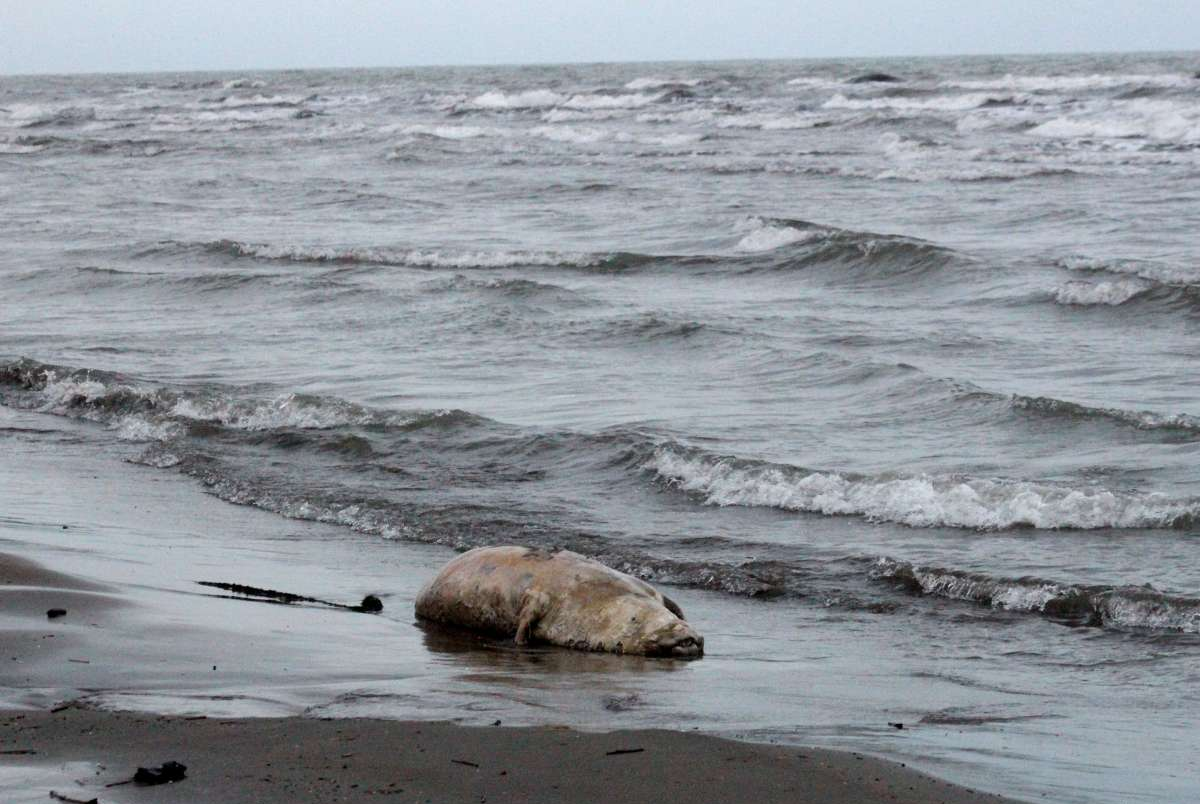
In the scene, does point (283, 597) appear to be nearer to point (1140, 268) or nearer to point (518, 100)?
point (1140, 268)

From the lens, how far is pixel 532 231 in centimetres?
2262

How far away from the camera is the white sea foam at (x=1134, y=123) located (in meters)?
35.7

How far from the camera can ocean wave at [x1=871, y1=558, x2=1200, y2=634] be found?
21.9ft

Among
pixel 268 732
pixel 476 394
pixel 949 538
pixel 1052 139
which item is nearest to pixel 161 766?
pixel 268 732

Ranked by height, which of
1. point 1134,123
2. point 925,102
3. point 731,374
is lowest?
point 731,374

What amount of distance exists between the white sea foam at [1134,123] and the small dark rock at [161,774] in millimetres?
33162

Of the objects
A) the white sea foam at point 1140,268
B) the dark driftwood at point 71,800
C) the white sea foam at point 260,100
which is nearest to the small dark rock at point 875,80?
the white sea foam at point 260,100

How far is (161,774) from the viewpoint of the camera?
3.91 metres

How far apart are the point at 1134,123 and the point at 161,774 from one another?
3728 cm

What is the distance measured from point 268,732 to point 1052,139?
113 ft

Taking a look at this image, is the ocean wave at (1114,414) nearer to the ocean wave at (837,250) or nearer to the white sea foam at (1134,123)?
the ocean wave at (837,250)

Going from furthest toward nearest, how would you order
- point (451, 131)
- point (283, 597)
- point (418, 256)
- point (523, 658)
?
point (451, 131)
point (418, 256)
point (283, 597)
point (523, 658)

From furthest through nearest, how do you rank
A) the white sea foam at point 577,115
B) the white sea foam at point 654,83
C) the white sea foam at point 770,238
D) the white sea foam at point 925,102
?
the white sea foam at point 654,83
the white sea foam at point 577,115
the white sea foam at point 925,102
the white sea foam at point 770,238

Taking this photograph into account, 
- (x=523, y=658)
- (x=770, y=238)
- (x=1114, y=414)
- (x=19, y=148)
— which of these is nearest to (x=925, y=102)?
(x=19, y=148)
